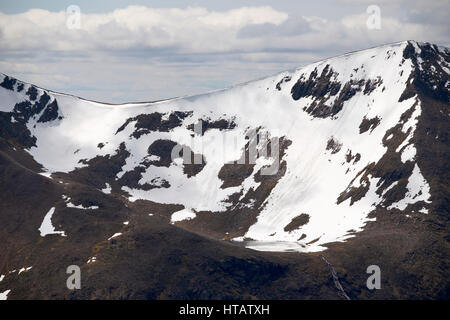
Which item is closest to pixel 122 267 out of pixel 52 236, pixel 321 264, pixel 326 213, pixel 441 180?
→ pixel 52 236

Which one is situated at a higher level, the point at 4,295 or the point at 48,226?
the point at 48,226

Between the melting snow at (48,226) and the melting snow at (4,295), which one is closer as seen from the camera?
the melting snow at (4,295)

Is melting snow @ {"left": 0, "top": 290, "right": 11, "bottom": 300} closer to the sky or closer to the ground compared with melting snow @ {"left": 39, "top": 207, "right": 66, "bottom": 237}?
closer to the ground

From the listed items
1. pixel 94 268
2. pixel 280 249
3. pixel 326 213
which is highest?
pixel 326 213

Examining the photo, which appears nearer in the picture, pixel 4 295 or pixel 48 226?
pixel 4 295

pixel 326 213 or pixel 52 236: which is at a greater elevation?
pixel 326 213

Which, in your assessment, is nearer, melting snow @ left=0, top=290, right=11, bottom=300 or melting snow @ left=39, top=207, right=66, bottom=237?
melting snow @ left=0, top=290, right=11, bottom=300

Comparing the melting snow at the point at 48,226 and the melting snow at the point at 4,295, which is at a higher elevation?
the melting snow at the point at 48,226
